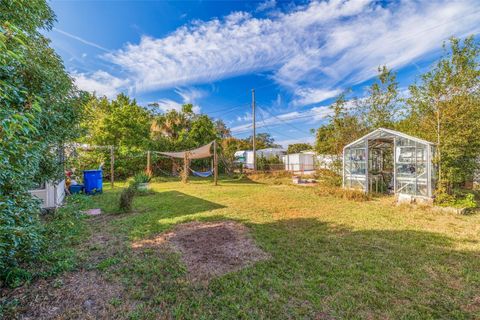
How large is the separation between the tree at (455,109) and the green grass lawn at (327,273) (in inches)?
77.6

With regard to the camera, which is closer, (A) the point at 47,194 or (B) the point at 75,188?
(A) the point at 47,194

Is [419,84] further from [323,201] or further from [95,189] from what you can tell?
[95,189]

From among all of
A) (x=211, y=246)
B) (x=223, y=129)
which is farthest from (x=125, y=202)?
(x=223, y=129)

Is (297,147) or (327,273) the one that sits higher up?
(297,147)

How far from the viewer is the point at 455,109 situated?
20.0 ft

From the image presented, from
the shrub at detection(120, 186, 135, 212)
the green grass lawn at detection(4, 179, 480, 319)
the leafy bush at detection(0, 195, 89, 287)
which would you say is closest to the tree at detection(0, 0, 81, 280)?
the leafy bush at detection(0, 195, 89, 287)

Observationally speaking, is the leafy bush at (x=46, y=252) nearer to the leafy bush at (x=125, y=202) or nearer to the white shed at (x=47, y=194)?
the white shed at (x=47, y=194)

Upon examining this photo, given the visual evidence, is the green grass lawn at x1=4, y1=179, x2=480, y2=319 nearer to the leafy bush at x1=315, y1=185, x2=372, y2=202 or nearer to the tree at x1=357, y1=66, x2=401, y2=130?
the leafy bush at x1=315, y1=185, x2=372, y2=202

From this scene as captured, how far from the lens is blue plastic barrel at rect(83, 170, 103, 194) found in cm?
835

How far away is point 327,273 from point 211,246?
1.75 metres

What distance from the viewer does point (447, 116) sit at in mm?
6223

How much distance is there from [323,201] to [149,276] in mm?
5795

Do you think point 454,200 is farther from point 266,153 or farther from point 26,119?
point 266,153

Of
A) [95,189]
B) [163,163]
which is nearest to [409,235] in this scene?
[95,189]
